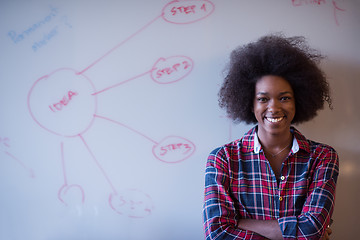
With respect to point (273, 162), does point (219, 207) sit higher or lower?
lower

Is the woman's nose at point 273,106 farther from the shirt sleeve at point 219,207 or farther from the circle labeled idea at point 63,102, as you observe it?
the circle labeled idea at point 63,102

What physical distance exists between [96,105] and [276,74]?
2.56ft

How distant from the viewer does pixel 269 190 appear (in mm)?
1058

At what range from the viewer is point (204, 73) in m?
1.31

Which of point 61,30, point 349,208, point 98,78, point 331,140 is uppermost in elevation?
point 61,30

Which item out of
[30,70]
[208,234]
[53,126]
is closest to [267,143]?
[208,234]

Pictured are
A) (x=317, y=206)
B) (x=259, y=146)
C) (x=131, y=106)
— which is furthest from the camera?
(x=131, y=106)

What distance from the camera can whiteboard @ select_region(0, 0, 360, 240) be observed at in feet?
4.21

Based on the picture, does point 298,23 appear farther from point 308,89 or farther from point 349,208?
point 349,208

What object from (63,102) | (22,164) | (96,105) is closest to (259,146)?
(96,105)

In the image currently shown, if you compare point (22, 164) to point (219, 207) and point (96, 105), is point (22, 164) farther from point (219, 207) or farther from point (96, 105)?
point (219, 207)

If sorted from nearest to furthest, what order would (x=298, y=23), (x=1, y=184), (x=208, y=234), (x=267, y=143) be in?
(x=208, y=234) → (x=267, y=143) → (x=298, y=23) → (x=1, y=184)

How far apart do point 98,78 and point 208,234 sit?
2.66 feet

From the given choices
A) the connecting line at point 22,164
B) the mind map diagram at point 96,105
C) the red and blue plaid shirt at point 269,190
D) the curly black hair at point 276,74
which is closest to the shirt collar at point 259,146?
the red and blue plaid shirt at point 269,190
